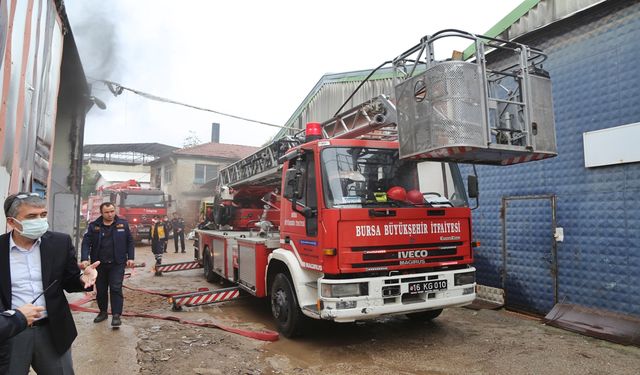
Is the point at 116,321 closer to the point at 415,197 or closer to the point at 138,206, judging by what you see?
the point at 415,197

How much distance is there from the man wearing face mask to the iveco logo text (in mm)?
3220

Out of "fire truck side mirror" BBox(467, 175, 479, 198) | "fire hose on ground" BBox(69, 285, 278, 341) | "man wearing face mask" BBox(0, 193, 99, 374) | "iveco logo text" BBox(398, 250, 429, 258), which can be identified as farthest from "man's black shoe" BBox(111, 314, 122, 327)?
"fire truck side mirror" BBox(467, 175, 479, 198)

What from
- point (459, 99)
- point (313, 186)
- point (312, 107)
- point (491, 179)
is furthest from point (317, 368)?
point (312, 107)

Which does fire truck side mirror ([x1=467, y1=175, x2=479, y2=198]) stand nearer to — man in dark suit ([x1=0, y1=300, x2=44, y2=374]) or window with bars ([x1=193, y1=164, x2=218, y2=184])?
man in dark suit ([x1=0, y1=300, x2=44, y2=374])

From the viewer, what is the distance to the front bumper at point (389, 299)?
4375 mm

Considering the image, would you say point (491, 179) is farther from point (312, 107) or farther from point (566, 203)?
point (312, 107)

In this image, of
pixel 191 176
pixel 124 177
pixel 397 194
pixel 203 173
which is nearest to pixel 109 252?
pixel 397 194

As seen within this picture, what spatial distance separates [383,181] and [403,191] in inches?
10.6

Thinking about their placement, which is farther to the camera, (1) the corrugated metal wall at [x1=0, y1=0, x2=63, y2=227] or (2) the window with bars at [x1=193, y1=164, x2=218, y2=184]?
(2) the window with bars at [x1=193, y1=164, x2=218, y2=184]

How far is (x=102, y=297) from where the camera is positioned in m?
5.66

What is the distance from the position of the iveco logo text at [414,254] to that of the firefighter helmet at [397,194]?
0.64 m

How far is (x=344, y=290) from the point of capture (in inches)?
173

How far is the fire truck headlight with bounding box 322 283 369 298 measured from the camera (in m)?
4.40

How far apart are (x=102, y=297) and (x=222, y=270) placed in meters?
2.73
